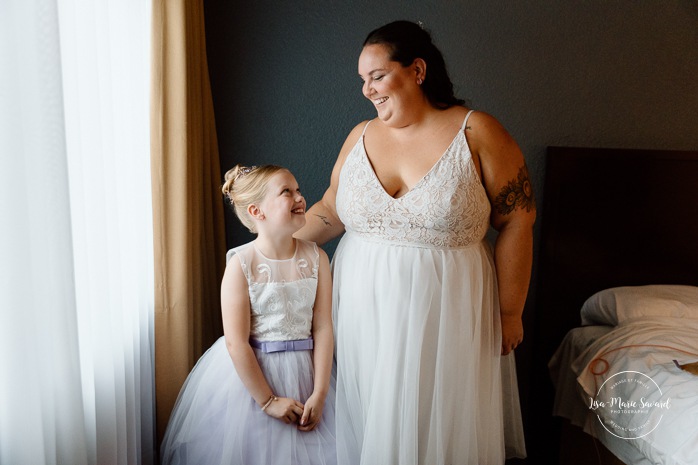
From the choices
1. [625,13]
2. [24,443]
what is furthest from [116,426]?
[625,13]

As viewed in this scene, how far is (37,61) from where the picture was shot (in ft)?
3.32

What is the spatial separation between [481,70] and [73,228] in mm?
1714

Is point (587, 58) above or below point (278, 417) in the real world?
above

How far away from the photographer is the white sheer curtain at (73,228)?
38.9 inches

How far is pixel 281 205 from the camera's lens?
144cm

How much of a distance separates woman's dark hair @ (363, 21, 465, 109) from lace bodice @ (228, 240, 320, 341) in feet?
1.98

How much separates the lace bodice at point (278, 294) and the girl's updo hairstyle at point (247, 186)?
0.11m

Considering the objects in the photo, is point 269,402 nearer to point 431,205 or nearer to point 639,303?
point 431,205

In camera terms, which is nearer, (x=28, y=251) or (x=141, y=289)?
(x=28, y=251)

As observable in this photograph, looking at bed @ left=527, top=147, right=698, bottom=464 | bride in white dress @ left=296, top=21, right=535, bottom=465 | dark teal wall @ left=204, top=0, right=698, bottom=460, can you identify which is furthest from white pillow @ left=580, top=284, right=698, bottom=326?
bride in white dress @ left=296, top=21, right=535, bottom=465

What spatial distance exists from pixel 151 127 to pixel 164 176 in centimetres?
15

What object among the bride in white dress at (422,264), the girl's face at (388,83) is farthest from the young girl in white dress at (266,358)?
the girl's face at (388,83)

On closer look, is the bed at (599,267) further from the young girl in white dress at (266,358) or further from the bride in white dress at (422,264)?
the young girl in white dress at (266,358)

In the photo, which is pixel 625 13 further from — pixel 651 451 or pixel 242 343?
pixel 242 343
